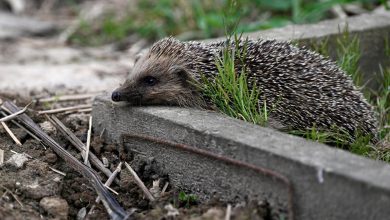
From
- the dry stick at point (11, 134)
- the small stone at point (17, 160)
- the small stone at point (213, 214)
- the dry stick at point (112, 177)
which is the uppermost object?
the dry stick at point (11, 134)

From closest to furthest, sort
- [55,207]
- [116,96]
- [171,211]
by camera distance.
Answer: [171,211] → [55,207] → [116,96]

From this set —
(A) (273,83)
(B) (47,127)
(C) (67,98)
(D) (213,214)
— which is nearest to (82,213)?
(D) (213,214)

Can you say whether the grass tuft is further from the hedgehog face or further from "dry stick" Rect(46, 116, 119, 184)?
"dry stick" Rect(46, 116, 119, 184)

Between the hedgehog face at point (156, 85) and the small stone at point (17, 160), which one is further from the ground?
the hedgehog face at point (156, 85)

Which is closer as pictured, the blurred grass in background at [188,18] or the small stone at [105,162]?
the small stone at [105,162]

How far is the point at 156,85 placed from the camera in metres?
5.16

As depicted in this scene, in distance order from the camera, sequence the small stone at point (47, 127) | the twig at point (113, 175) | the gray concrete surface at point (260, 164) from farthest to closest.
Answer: the small stone at point (47, 127) < the twig at point (113, 175) < the gray concrete surface at point (260, 164)

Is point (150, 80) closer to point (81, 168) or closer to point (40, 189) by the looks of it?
point (81, 168)

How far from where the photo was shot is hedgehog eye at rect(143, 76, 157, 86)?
517 centimetres

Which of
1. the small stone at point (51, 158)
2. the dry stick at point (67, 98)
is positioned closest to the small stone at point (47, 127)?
the small stone at point (51, 158)

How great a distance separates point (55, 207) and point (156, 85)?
4.35 feet

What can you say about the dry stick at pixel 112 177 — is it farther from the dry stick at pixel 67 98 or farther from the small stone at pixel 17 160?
the dry stick at pixel 67 98

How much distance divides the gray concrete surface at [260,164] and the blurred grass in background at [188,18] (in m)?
3.18

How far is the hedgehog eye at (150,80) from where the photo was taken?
17.0ft
